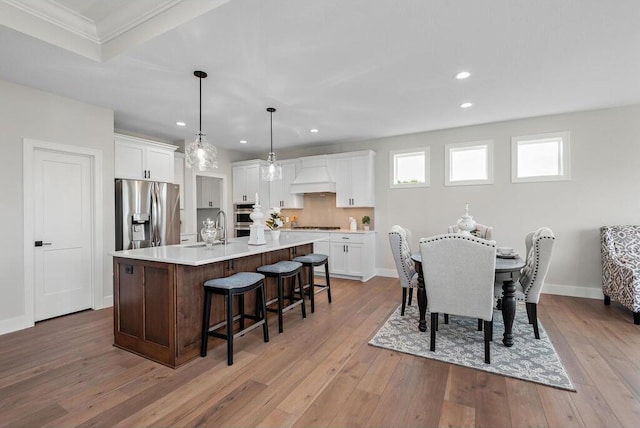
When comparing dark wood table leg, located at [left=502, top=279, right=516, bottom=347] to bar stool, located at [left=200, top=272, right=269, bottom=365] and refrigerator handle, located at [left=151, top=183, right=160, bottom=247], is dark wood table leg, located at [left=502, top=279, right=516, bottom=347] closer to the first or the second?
bar stool, located at [left=200, top=272, right=269, bottom=365]

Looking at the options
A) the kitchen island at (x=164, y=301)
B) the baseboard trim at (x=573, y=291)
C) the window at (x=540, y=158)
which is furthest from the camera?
the window at (x=540, y=158)

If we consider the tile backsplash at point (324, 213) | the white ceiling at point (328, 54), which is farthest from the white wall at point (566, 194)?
the tile backsplash at point (324, 213)

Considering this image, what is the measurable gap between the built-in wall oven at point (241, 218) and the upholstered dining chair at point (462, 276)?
5155 millimetres

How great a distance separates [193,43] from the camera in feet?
8.33

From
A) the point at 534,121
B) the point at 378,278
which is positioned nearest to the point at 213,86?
the point at 378,278

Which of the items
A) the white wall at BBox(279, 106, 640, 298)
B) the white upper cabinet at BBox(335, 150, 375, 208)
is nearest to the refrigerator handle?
the white upper cabinet at BBox(335, 150, 375, 208)

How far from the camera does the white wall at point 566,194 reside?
4.21m

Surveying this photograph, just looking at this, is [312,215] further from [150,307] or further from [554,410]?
[554,410]

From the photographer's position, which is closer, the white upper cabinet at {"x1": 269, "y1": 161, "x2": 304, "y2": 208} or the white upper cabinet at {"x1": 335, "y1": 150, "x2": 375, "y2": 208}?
the white upper cabinet at {"x1": 335, "y1": 150, "x2": 375, "y2": 208}

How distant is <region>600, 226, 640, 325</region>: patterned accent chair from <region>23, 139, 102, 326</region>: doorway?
6499mm

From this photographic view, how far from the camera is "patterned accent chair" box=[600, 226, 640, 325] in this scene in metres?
3.34

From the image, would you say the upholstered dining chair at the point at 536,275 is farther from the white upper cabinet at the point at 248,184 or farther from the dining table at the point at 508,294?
the white upper cabinet at the point at 248,184

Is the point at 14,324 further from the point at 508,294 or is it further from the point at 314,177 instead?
the point at 508,294

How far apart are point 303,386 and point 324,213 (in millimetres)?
4558
